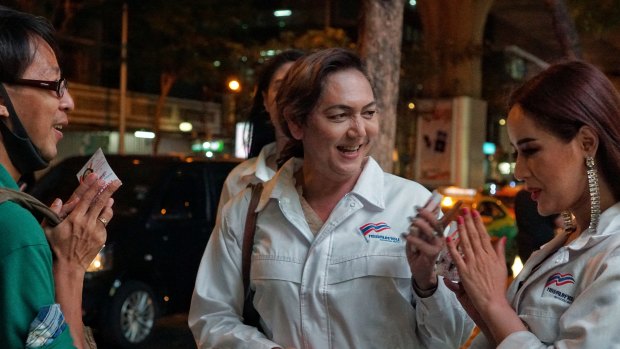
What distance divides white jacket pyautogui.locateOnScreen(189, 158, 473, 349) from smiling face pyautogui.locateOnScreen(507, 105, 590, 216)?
0.44 meters

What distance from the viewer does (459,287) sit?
7.29 feet

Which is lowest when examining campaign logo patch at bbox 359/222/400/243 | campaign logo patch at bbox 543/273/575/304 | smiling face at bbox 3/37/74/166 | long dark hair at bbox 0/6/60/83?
campaign logo patch at bbox 543/273/575/304

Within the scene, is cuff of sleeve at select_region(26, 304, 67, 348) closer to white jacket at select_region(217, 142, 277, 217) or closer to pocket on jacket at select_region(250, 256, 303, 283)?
pocket on jacket at select_region(250, 256, 303, 283)

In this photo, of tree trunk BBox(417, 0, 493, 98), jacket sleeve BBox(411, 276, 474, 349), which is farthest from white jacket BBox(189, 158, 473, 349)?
tree trunk BBox(417, 0, 493, 98)

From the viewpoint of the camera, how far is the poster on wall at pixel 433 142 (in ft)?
51.2

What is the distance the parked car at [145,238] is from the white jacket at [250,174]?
3543 mm

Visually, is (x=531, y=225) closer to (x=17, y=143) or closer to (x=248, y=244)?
(x=248, y=244)

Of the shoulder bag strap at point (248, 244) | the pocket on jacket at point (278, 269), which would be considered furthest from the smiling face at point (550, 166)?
the shoulder bag strap at point (248, 244)

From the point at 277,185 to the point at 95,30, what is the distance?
86.1ft

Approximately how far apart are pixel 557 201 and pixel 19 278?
1.47 meters

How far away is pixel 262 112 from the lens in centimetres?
423

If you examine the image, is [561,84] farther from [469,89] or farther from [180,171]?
[469,89]

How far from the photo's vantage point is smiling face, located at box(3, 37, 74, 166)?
2.09m

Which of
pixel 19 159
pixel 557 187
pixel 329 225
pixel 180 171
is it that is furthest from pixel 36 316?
pixel 180 171
